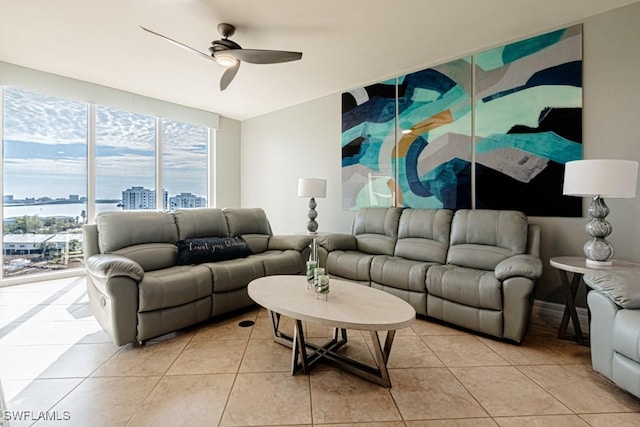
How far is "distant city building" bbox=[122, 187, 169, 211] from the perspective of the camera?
4820 mm

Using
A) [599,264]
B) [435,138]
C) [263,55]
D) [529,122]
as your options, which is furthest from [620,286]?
[263,55]

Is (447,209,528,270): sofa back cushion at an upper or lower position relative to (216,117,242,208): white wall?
lower

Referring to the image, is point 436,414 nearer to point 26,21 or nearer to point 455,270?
point 455,270

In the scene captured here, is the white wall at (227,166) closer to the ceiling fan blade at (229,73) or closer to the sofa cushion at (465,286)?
the ceiling fan blade at (229,73)

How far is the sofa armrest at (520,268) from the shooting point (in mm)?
2248

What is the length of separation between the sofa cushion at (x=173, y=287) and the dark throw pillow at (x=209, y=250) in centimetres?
13

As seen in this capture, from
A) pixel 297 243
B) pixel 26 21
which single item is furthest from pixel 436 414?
pixel 26 21

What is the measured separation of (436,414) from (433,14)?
300 cm

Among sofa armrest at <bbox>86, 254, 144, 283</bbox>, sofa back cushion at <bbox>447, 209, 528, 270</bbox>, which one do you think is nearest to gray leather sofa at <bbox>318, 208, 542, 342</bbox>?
sofa back cushion at <bbox>447, 209, 528, 270</bbox>

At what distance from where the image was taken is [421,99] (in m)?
3.67

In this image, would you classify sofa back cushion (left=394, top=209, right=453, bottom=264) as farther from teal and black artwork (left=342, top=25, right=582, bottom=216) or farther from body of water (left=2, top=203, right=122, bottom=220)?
body of water (left=2, top=203, right=122, bottom=220)

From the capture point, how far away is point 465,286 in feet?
8.21

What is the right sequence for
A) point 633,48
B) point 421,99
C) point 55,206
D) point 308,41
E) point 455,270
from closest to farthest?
point 633,48 < point 455,270 < point 308,41 < point 421,99 < point 55,206

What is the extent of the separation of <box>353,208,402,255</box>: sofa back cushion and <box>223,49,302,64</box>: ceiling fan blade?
6.60 ft
